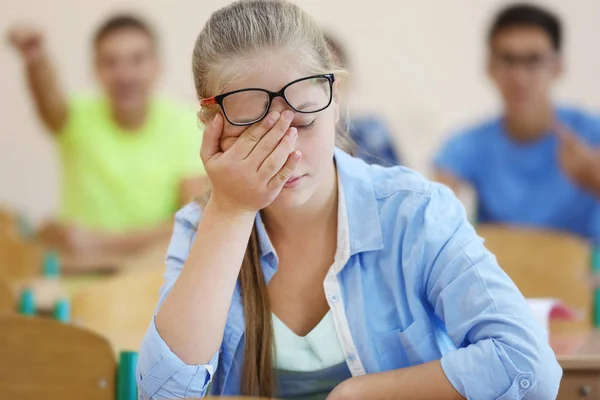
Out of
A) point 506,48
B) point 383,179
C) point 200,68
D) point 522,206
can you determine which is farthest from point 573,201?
point 200,68

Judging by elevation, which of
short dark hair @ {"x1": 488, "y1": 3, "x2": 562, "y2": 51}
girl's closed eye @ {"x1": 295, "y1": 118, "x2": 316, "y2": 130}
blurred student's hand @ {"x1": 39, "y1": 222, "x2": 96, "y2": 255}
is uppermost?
girl's closed eye @ {"x1": 295, "y1": 118, "x2": 316, "y2": 130}

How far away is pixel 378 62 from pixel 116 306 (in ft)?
9.94

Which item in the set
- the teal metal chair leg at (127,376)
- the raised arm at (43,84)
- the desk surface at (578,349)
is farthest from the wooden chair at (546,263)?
the raised arm at (43,84)

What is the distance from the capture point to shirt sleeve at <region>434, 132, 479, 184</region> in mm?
3586

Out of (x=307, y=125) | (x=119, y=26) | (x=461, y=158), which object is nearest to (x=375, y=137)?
(x=461, y=158)

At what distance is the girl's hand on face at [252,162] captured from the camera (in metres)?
1.25

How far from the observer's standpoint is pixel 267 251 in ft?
4.68

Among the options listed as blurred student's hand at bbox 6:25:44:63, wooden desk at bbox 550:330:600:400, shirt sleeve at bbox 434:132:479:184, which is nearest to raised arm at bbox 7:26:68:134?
blurred student's hand at bbox 6:25:44:63

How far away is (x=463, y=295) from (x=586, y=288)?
1.13 meters

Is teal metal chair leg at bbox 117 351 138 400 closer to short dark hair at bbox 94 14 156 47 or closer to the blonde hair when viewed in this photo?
the blonde hair

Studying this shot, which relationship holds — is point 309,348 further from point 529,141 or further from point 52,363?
point 529,141

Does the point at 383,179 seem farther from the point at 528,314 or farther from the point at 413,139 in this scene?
the point at 413,139

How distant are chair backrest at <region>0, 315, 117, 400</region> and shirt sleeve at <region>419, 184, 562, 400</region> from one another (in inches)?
21.2

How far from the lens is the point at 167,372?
1.28m
